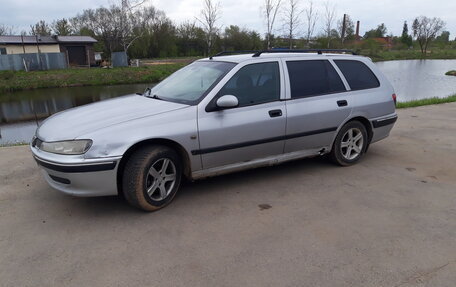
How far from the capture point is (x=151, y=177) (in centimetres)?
366

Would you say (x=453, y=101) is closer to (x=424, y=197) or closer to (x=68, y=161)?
(x=424, y=197)

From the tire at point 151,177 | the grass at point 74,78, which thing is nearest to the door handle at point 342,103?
the tire at point 151,177

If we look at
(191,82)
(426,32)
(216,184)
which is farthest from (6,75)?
(426,32)

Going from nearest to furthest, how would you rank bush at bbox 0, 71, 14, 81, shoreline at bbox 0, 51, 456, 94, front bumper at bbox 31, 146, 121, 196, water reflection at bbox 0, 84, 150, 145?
front bumper at bbox 31, 146, 121, 196, water reflection at bbox 0, 84, 150, 145, shoreline at bbox 0, 51, 456, 94, bush at bbox 0, 71, 14, 81

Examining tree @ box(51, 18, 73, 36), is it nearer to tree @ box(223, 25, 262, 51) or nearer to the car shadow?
tree @ box(223, 25, 262, 51)

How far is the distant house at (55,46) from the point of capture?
35.1 m

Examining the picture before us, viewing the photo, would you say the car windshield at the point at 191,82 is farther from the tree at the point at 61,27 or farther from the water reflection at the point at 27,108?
the tree at the point at 61,27

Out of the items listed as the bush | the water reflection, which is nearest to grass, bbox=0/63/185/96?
the bush

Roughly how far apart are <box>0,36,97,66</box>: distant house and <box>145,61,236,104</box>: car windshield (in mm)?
35784

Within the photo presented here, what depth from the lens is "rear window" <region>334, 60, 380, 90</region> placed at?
4945mm

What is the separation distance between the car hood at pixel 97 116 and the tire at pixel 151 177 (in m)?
0.41

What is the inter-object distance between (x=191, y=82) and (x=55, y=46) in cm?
3750

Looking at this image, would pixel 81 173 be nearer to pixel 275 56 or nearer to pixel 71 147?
pixel 71 147

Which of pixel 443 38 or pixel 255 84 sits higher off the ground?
pixel 443 38
